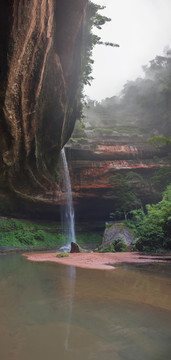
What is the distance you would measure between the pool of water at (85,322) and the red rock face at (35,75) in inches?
175

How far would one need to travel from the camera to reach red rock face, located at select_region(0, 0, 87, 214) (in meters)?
4.32

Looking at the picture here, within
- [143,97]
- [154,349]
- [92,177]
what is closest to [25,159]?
[154,349]

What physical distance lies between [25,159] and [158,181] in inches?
616

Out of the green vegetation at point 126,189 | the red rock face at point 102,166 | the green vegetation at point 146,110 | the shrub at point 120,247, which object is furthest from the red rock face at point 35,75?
the green vegetation at point 146,110

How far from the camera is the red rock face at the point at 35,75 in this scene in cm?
432

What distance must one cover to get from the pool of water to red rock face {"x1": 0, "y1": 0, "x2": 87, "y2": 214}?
4.44 meters

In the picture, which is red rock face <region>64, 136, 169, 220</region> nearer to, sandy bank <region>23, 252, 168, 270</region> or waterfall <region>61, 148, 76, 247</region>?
waterfall <region>61, 148, 76, 247</region>

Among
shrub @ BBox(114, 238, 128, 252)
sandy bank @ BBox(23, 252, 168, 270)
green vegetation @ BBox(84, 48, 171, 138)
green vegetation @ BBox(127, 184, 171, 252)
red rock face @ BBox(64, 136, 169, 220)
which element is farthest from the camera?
green vegetation @ BBox(84, 48, 171, 138)

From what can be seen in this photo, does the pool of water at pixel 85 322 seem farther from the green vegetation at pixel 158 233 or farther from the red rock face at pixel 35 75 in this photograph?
the green vegetation at pixel 158 233

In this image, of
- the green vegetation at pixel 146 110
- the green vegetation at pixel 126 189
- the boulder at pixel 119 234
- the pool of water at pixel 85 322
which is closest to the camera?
the pool of water at pixel 85 322

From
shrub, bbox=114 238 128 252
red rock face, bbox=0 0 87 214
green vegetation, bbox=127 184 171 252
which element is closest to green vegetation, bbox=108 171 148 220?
shrub, bbox=114 238 128 252

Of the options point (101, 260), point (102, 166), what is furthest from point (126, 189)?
point (101, 260)

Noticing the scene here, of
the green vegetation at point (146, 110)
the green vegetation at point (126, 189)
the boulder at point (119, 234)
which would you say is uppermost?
the green vegetation at point (146, 110)

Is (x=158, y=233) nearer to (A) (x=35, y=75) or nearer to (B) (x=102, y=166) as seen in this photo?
(A) (x=35, y=75)
